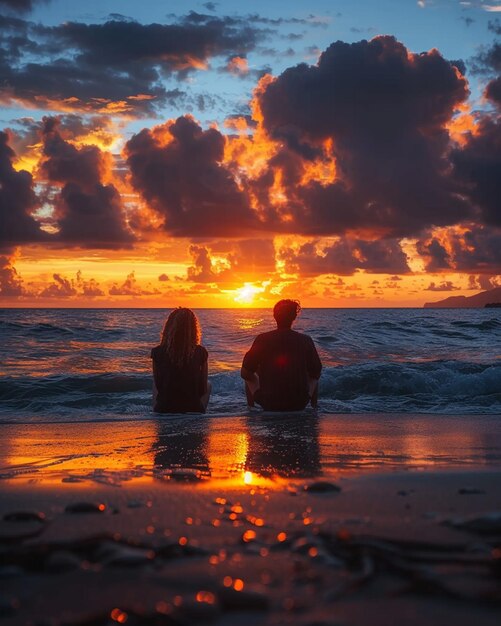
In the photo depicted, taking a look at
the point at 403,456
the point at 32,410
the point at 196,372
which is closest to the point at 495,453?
the point at 403,456

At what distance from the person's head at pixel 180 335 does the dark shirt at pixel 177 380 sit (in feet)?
0.25

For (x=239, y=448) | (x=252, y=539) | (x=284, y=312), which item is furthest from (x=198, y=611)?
(x=284, y=312)

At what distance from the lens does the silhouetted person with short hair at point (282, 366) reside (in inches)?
318

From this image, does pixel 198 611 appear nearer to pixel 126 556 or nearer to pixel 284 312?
pixel 126 556

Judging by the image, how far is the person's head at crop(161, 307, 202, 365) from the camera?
301 inches

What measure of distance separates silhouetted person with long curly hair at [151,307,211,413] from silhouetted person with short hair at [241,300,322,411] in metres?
0.64

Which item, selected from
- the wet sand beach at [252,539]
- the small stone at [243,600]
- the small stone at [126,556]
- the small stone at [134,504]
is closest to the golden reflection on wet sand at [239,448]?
the wet sand beach at [252,539]

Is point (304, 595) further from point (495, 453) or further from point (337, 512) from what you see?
point (495, 453)

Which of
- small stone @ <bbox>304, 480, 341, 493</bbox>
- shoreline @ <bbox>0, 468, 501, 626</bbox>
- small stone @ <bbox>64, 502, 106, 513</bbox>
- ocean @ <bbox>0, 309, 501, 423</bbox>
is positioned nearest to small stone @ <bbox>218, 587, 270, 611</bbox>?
shoreline @ <bbox>0, 468, 501, 626</bbox>

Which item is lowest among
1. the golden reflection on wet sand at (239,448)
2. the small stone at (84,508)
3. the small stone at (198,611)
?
the golden reflection on wet sand at (239,448)

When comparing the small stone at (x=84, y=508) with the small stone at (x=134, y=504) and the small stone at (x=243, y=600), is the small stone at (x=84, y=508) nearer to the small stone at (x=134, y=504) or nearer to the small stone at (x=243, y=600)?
the small stone at (x=134, y=504)

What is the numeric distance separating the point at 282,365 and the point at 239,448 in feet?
9.93

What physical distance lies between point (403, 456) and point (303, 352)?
364 cm

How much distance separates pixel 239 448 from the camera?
16.9 ft
